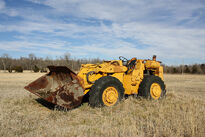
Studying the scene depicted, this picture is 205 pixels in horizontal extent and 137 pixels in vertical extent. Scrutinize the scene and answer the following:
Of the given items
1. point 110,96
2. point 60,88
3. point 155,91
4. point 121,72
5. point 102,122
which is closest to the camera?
point 102,122

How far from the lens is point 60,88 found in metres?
5.59

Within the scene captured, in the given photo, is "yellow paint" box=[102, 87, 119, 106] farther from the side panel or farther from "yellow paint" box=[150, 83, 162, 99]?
"yellow paint" box=[150, 83, 162, 99]

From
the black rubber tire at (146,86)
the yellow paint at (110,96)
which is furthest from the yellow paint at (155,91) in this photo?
the yellow paint at (110,96)

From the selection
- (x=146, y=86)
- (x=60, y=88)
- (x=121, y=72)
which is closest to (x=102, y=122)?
(x=60, y=88)

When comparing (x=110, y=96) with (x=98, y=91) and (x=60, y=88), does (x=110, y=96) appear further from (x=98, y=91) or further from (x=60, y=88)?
(x=60, y=88)

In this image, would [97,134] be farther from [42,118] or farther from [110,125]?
[42,118]

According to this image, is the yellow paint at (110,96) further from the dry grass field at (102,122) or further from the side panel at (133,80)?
the side panel at (133,80)

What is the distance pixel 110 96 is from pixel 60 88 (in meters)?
1.64

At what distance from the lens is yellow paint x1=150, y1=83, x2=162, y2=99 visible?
7.08 metres

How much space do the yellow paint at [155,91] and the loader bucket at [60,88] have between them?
3148 mm

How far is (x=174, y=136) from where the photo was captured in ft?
11.3

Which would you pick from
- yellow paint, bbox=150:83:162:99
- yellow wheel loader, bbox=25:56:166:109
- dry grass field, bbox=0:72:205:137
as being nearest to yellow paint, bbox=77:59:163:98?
yellow wheel loader, bbox=25:56:166:109

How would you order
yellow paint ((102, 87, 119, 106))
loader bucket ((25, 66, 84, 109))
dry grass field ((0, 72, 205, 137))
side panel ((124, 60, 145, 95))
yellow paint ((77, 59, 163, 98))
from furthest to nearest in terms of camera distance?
side panel ((124, 60, 145, 95)) → yellow paint ((77, 59, 163, 98)) → yellow paint ((102, 87, 119, 106)) → loader bucket ((25, 66, 84, 109)) → dry grass field ((0, 72, 205, 137))

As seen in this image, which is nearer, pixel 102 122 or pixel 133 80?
pixel 102 122
